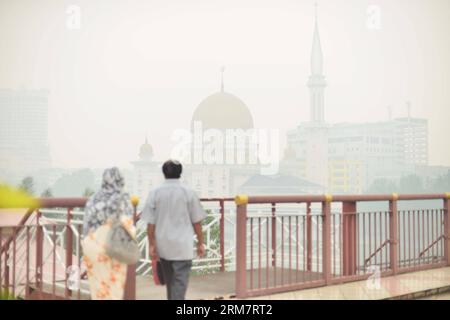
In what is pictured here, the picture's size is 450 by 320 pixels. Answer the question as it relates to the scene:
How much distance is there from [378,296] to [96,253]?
3.67m

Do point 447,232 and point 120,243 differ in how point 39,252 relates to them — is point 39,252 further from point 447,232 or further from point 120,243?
point 447,232

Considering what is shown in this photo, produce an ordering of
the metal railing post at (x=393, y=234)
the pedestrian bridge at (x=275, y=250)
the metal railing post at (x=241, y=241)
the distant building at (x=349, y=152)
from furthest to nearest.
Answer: the distant building at (x=349, y=152) → the metal railing post at (x=393, y=234) → the metal railing post at (x=241, y=241) → the pedestrian bridge at (x=275, y=250)

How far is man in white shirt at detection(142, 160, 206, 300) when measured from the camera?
561 cm

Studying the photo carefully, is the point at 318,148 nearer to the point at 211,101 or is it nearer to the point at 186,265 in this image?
the point at 211,101

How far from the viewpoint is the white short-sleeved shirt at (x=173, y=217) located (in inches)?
221

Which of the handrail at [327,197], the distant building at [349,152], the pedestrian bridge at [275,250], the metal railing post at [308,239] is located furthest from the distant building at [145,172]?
the metal railing post at [308,239]

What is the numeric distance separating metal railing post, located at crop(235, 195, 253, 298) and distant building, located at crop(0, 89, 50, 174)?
122352mm

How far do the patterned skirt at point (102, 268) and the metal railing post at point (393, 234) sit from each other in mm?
5056

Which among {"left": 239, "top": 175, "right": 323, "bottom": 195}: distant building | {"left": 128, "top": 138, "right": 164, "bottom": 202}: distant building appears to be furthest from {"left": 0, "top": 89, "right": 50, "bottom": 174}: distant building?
{"left": 239, "top": 175, "right": 323, "bottom": 195}: distant building

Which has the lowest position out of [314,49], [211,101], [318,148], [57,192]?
[57,192]

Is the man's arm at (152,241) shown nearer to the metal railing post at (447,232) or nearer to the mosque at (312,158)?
the metal railing post at (447,232)

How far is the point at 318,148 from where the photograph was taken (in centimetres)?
12425

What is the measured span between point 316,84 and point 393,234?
102 metres
